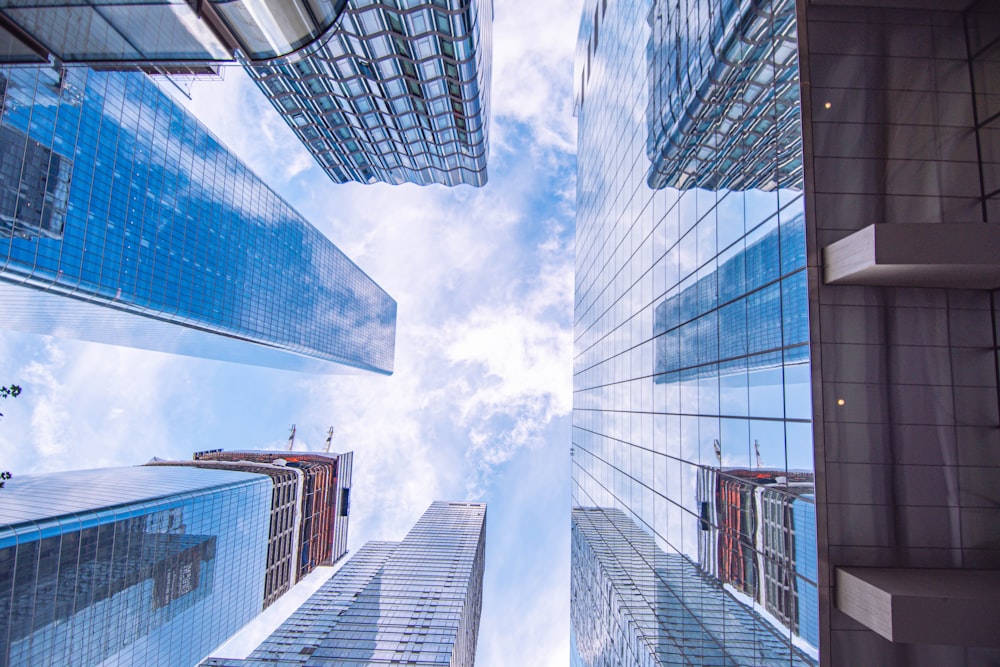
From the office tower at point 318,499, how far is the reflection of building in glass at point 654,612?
10856cm

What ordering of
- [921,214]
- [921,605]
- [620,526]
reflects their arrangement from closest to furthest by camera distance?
1. [921,605]
2. [921,214]
3. [620,526]

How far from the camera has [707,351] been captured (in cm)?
1791

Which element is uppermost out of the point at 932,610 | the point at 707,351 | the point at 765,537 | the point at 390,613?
the point at 707,351

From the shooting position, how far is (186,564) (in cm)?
7150

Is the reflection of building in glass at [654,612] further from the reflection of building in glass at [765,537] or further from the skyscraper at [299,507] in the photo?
the skyscraper at [299,507]

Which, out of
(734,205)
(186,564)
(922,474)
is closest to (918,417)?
(922,474)

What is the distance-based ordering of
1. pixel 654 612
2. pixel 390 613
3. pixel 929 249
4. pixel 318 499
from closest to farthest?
pixel 929 249 < pixel 654 612 < pixel 390 613 < pixel 318 499

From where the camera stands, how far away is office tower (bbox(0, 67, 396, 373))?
54.0 meters

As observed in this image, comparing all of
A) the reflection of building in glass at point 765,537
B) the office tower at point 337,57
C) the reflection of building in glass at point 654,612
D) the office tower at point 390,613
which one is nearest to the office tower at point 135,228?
the office tower at point 337,57

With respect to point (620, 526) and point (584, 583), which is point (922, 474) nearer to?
point (620, 526)

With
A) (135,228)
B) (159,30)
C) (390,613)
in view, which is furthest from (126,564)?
(159,30)

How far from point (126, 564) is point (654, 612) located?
6524 centimetres

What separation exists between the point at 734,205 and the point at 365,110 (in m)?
68.3

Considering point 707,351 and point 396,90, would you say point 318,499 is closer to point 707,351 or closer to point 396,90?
point 396,90
